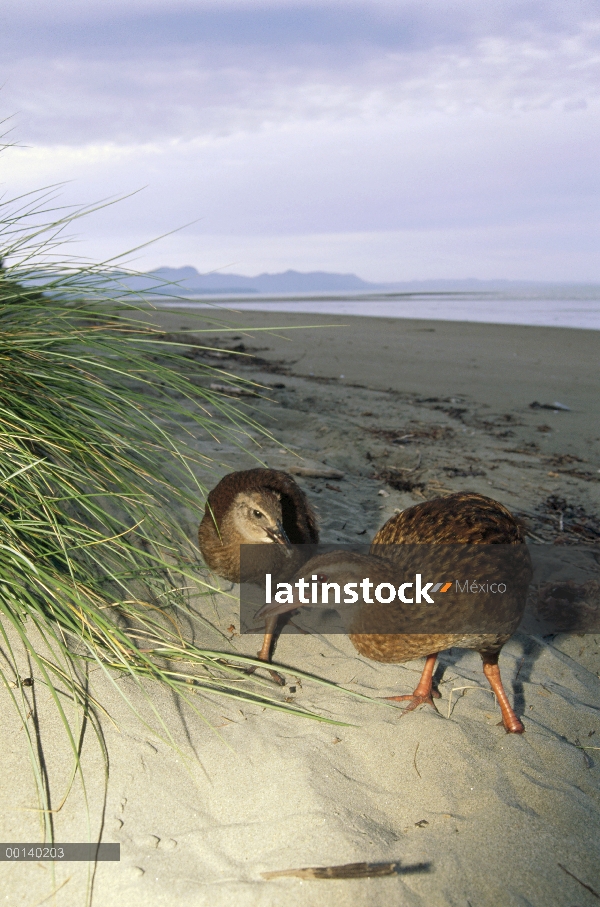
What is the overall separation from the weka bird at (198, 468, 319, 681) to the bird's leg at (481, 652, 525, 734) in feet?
3.36

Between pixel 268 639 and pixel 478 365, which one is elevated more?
pixel 478 365

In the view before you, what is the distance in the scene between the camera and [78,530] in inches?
105

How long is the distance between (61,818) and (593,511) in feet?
15.9

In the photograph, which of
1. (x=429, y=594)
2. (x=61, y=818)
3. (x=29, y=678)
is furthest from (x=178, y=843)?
(x=429, y=594)

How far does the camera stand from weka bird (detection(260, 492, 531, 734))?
2895 millimetres

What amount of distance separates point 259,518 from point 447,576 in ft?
3.33

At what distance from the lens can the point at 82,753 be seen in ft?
7.85

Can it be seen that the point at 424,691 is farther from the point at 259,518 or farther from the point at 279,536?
the point at 259,518

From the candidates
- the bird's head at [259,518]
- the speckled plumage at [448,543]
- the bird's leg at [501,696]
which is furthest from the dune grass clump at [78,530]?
the bird's leg at [501,696]

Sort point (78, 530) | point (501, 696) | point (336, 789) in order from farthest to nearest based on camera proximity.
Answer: point (501, 696)
point (78, 530)
point (336, 789)

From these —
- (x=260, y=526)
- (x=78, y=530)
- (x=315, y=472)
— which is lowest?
(x=315, y=472)

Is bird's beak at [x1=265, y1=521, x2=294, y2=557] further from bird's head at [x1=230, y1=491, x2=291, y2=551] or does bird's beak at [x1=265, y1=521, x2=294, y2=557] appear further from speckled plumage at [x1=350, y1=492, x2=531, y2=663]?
speckled plumage at [x1=350, y1=492, x2=531, y2=663]

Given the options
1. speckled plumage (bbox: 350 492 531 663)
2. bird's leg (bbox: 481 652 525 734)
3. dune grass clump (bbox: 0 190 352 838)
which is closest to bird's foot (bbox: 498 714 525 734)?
bird's leg (bbox: 481 652 525 734)

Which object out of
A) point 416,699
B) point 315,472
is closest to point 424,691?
point 416,699
